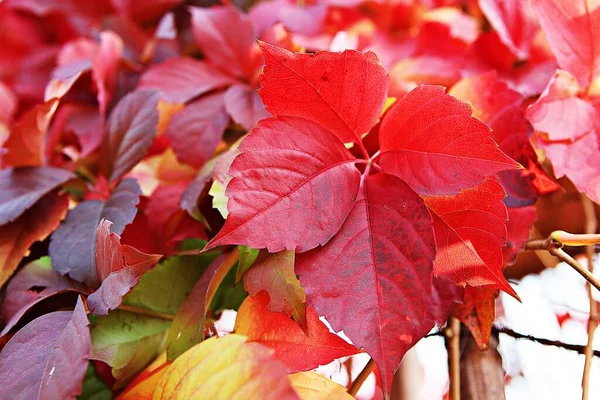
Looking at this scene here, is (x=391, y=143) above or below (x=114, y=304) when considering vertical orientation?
above

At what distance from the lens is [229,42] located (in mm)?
499

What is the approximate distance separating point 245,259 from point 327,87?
0.11m

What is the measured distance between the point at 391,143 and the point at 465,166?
52 millimetres

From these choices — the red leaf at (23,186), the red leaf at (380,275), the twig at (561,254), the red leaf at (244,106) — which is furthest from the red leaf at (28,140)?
Result: the twig at (561,254)

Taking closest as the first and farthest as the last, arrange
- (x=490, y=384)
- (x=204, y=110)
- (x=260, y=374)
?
1. (x=260, y=374)
2. (x=490, y=384)
3. (x=204, y=110)

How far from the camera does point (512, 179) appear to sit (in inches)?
14.0

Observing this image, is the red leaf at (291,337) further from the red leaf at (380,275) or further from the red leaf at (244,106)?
the red leaf at (244,106)

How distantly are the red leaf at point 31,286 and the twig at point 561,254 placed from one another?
29cm

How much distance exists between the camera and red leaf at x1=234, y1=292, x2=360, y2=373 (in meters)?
0.30

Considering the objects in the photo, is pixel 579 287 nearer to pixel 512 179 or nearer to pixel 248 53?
pixel 512 179

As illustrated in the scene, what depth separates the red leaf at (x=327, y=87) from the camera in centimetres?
29

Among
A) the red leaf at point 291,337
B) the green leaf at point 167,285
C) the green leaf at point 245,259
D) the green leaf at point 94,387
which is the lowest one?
the green leaf at point 94,387

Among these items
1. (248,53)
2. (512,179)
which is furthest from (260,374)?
(248,53)

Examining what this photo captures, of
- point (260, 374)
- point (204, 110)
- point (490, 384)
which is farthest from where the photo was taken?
point (204, 110)
